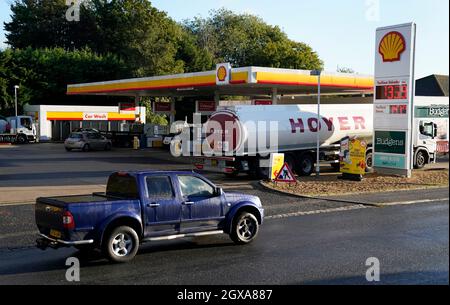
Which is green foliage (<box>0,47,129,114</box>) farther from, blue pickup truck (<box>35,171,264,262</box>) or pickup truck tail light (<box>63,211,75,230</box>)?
pickup truck tail light (<box>63,211,75,230</box>)

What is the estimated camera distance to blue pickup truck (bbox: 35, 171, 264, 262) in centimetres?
925

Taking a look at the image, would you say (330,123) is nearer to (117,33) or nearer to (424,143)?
(424,143)

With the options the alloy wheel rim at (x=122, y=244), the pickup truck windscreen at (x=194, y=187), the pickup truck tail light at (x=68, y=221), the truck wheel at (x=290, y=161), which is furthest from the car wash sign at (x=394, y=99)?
the pickup truck tail light at (x=68, y=221)

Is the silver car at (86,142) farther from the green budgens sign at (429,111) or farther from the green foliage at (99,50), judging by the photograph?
the green budgens sign at (429,111)

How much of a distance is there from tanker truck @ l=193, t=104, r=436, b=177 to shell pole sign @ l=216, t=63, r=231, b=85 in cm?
590

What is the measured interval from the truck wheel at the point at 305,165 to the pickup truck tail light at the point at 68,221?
17247mm

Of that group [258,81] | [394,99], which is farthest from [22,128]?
[394,99]

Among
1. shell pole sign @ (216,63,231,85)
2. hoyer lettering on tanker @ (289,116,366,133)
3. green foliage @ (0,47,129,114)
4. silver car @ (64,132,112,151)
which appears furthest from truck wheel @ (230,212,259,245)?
green foliage @ (0,47,129,114)

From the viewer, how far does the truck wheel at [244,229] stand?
1097 centimetres

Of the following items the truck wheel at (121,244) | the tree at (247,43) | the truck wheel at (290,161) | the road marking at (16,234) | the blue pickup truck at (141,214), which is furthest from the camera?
the tree at (247,43)

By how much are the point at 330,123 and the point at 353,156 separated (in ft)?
15.7
